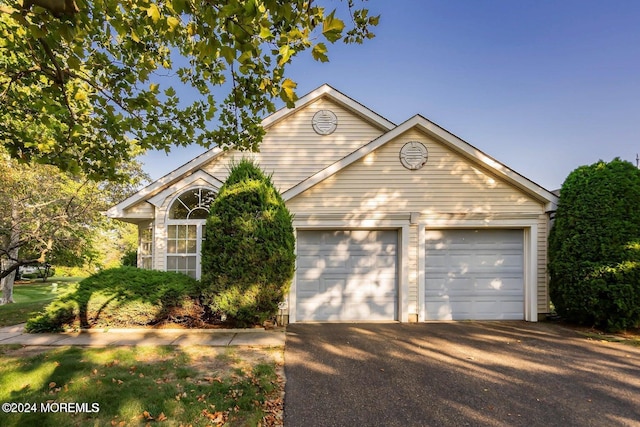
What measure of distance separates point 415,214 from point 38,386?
741 cm

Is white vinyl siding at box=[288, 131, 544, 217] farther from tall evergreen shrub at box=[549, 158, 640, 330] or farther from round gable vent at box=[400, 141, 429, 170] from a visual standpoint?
tall evergreen shrub at box=[549, 158, 640, 330]

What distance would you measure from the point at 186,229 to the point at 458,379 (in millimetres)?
7308

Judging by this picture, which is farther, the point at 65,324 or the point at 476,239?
the point at 476,239

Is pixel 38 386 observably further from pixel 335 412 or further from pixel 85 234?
pixel 85 234

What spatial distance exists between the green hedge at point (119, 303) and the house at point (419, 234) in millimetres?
2791

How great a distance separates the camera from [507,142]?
12.1 metres

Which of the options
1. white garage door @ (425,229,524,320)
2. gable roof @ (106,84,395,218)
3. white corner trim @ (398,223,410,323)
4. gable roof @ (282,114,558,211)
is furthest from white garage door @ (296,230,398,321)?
gable roof @ (106,84,395,218)

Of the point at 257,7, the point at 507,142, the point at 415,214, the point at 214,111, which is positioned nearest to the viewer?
the point at 257,7

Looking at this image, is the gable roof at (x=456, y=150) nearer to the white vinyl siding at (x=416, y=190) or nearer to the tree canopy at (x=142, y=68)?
the white vinyl siding at (x=416, y=190)

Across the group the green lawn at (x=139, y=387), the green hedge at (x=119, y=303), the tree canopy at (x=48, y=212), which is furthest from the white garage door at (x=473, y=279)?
the tree canopy at (x=48, y=212)

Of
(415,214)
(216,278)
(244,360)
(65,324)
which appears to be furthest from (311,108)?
(65,324)

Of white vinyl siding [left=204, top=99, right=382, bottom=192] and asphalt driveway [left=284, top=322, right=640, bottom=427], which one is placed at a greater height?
white vinyl siding [left=204, top=99, right=382, bottom=192]

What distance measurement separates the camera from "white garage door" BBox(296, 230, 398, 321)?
305 inches

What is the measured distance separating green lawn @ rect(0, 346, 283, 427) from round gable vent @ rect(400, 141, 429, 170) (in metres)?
5.49
